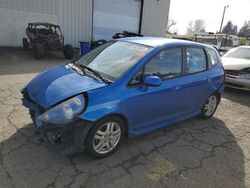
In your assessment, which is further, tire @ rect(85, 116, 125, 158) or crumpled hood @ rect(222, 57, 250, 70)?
crumpled hood @ rect(222, 57, 250, 70)

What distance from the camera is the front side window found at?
3.15m

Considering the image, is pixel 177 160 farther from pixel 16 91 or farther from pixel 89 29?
pixel 89 29

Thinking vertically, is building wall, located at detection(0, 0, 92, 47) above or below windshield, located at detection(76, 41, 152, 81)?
above

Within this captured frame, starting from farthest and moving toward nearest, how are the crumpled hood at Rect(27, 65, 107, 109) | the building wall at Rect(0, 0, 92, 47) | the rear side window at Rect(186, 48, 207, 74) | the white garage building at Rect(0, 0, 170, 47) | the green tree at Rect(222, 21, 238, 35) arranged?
the green tree at Rect(222, 21, 238, 35) < the white garage building at Rect(0, 0, 170, 47) < the building wall at Rect(0, 0, 92, 47) < the rear side window at Rect(186, 48, 207, 74) < the crumpled hood at Rect(27, 65, 107, 109)

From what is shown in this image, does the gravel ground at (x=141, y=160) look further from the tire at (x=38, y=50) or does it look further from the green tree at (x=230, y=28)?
the green tree at (x=230, y=28)

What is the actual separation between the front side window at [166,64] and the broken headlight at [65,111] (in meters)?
1.05

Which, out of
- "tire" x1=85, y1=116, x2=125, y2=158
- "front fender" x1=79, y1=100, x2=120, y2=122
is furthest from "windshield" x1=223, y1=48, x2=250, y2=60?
"front fender" x1=79, y1=100, x2=120, y2=122

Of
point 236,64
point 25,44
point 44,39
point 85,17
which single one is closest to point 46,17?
point 25,44

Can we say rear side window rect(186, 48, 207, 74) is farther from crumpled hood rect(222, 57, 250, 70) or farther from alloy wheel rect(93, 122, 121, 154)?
crumpled hood rect(222, 57, 250, 70)

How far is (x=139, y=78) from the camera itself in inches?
118

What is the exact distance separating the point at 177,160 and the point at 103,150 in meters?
1.06

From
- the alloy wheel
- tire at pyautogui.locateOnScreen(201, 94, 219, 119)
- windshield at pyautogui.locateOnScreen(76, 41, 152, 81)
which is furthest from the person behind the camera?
tire at pyautogui.locateOnScreen(201, 94, 219, 119)

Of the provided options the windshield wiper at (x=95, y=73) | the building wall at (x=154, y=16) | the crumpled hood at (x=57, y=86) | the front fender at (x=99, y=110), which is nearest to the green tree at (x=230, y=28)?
the building wall at (x=154, y=16)

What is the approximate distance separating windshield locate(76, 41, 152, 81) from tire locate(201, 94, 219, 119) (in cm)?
192
